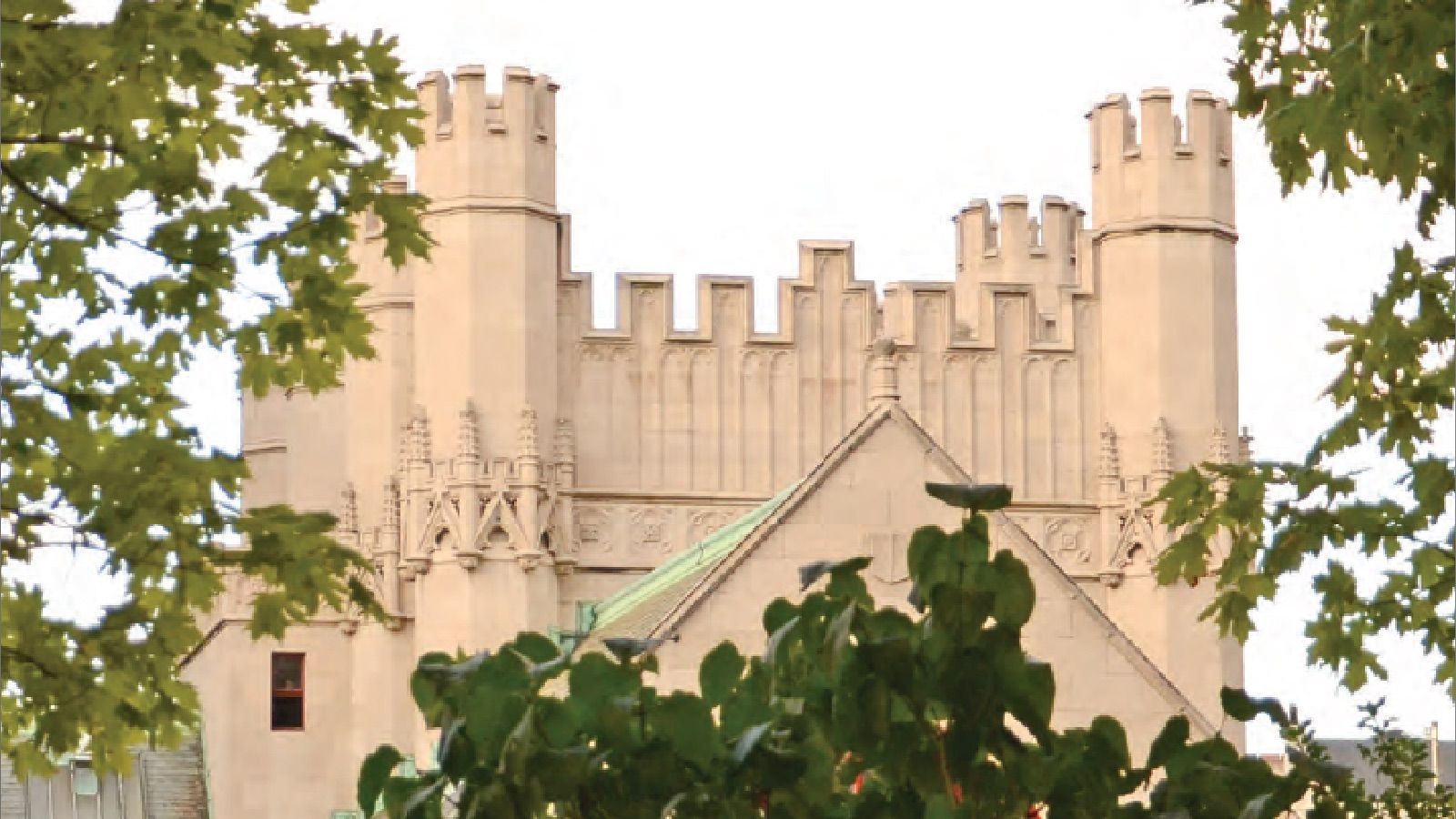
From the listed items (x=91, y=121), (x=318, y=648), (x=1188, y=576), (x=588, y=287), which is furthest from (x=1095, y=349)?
(x=91, y=121)

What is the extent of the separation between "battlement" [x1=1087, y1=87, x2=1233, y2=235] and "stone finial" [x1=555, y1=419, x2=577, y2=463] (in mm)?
6922

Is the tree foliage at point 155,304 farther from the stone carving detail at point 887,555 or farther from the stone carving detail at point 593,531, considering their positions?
the stone carving detail at point 593,531

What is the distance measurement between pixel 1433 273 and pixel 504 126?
29699 millimetres

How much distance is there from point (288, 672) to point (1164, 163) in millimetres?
12742

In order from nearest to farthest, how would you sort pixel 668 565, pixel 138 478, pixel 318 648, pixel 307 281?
pixel 138 478
pixel 307 281
pixel 668 565
pixel 318 648

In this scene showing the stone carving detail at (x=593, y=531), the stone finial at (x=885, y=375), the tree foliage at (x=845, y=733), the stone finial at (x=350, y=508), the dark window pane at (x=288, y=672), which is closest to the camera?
the tree foliage at (x=845, y=733)

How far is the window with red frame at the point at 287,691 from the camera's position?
4866 cm

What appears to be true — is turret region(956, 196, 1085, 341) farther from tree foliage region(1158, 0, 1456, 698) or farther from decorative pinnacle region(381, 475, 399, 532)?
tree foliage region(1158, 0, 1456, 698)

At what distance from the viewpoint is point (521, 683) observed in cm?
1225

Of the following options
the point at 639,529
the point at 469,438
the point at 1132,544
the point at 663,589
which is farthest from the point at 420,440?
the point at 663,589

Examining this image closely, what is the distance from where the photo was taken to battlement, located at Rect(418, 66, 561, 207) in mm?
44875

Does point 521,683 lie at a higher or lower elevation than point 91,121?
lower

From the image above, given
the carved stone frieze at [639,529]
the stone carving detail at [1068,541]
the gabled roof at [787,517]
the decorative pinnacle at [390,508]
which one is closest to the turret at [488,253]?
the decorative pinnacle at [390,508]

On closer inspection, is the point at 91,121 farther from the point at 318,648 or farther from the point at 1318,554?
the point at 318,648
